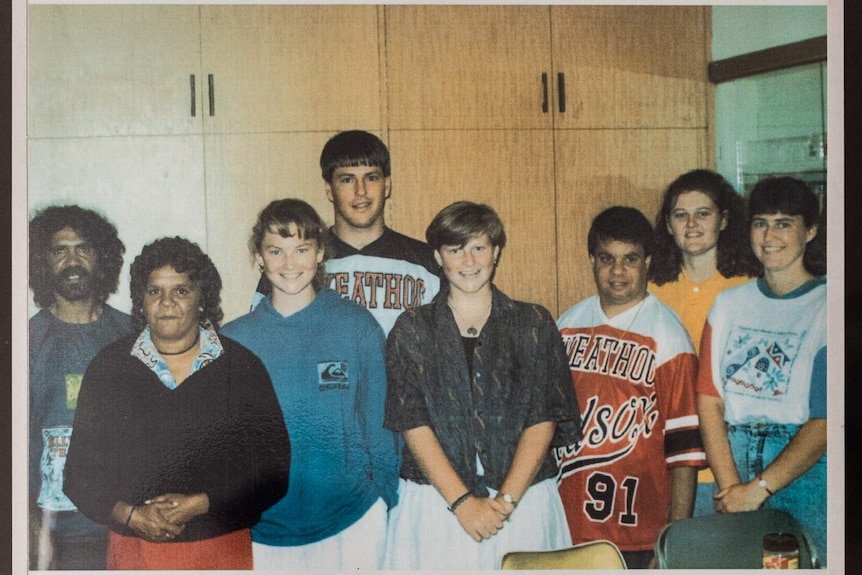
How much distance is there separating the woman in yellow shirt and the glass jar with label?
0.15 m

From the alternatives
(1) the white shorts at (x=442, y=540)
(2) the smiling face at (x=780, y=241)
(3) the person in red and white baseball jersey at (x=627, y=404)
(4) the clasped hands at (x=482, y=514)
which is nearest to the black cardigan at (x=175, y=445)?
(1) the white shorts at (x=442, y=540)

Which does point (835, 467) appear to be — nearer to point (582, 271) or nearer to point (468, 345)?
point (582, 271)

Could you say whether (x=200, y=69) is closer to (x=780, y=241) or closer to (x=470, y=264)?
(x=470, y=264)

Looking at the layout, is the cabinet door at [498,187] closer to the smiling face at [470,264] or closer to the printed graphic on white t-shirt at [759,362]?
the smiling face at [470,264]

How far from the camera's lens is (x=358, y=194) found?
2430 millimetres

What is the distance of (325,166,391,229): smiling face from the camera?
2.43 metres

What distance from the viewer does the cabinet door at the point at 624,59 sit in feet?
8.03

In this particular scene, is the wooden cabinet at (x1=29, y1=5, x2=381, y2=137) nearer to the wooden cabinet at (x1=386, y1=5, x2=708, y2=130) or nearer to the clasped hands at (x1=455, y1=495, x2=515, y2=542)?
the wooden cabinet at (x1=386, y1=5, x2=708, y2=130)

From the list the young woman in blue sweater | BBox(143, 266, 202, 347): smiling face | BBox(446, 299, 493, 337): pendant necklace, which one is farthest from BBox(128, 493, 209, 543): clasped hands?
BBox(446, 299, 493, 337): pendant necklace

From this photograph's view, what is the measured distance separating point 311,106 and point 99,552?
1.11 metres

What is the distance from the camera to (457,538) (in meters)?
2.43

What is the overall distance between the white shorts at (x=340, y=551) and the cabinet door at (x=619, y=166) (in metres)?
0.69

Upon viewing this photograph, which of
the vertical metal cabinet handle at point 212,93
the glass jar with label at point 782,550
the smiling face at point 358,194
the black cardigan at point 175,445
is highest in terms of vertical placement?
the vertical metal cabinet handle at point 212,93

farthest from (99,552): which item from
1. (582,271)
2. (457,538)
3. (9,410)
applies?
(582,271)
